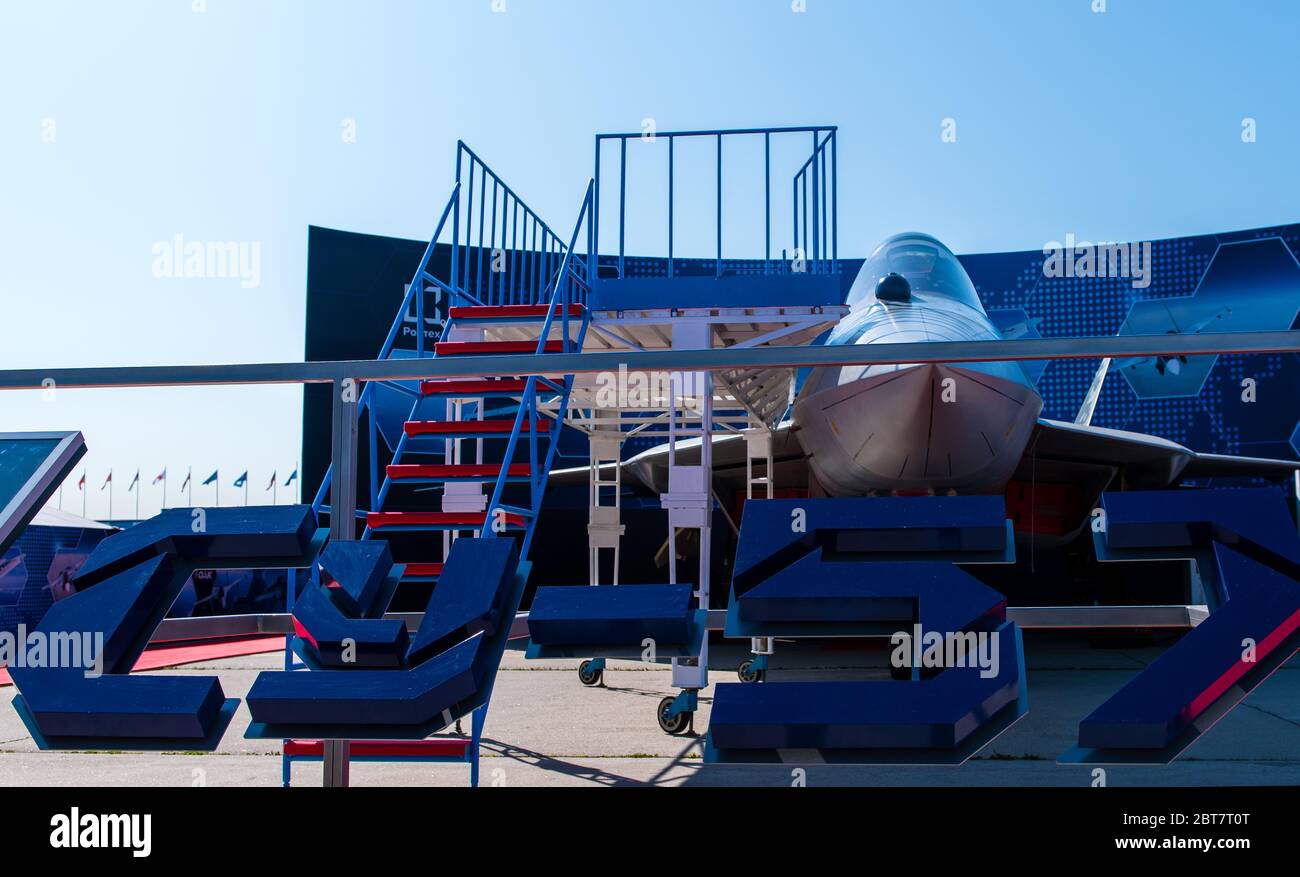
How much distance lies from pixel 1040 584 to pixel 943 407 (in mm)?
13257

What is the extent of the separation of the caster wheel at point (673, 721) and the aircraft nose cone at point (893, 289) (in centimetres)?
395

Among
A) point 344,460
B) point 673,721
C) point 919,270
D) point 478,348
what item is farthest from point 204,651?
point 344,460

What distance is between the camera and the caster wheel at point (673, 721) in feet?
18.5

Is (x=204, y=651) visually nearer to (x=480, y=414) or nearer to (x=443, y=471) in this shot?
(x=480, y=414)

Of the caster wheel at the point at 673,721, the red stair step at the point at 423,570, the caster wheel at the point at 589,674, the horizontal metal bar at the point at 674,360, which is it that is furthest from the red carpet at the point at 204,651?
the horizontal metal bar at the point at 674,360

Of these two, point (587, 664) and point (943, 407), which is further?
point (587, 664)

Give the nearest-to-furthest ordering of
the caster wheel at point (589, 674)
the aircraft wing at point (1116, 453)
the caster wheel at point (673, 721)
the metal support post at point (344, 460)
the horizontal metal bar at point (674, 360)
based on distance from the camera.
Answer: the horizontal metal bar at point (674, 360) < the metal support post at point (344, 460) < the caster wheel at point (673, 721) < the caster wheel at point (589, 674) < the aircraft wing at point (1116, 453)

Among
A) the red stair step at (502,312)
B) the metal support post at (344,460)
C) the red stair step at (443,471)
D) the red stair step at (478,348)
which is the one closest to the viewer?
the metal support post at (344,460)

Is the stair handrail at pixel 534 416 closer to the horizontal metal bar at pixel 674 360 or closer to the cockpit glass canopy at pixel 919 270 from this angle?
the horizontal metal bar at pixel 674 360

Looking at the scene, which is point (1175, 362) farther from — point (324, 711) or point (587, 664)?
point (324, 711)

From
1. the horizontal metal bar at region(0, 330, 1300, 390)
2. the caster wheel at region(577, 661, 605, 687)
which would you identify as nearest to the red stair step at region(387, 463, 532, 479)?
the horizontal metal bar at region(0, 330, 1300, 390)

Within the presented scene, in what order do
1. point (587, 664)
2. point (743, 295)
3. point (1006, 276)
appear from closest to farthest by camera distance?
point (743, 295)
point (587, 664)
point (1006, 276)
